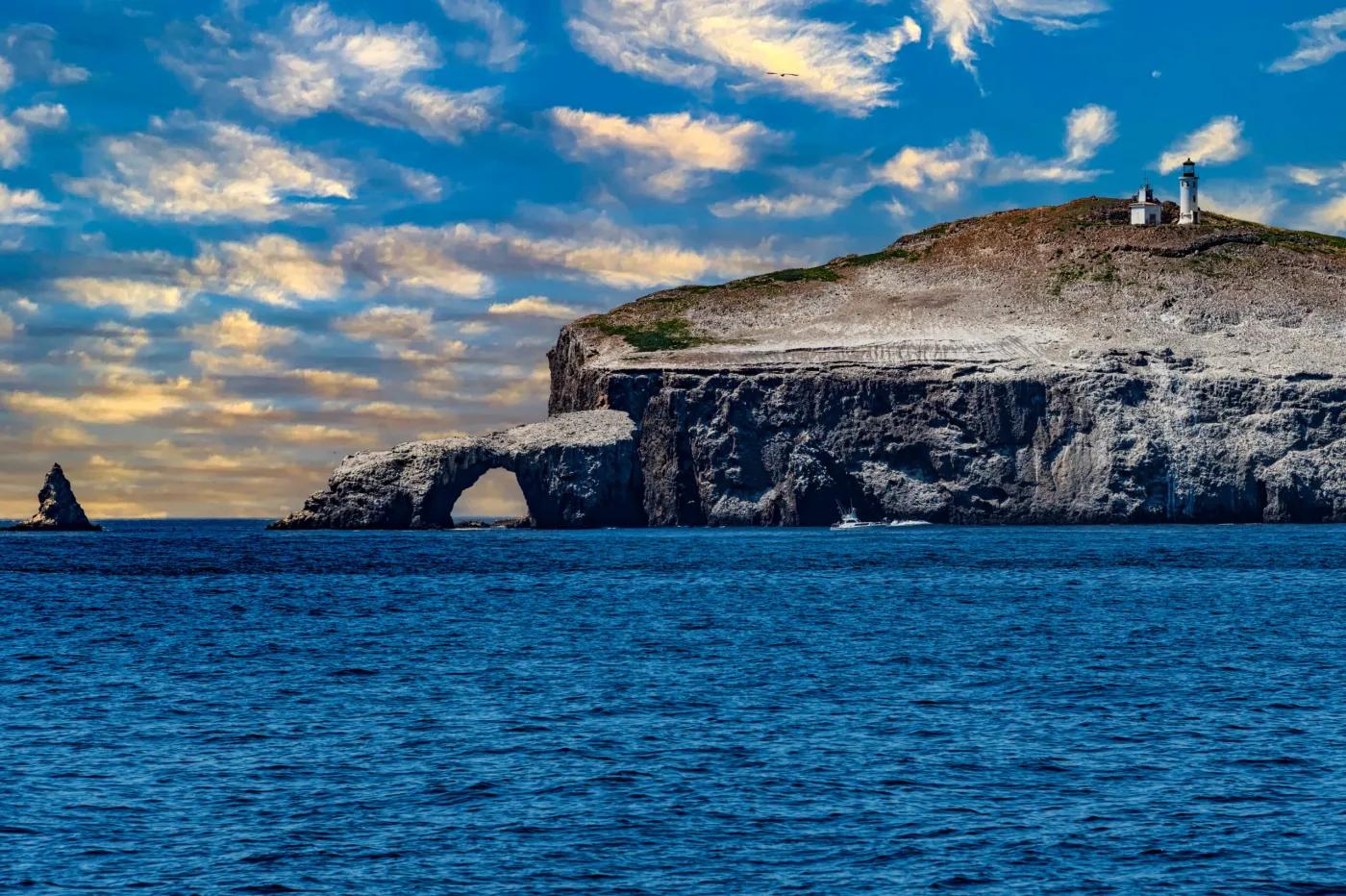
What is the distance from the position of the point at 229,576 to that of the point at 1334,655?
182 feet

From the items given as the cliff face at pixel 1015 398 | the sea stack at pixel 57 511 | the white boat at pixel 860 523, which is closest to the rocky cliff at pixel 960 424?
the cliff face at pixel 1015 398

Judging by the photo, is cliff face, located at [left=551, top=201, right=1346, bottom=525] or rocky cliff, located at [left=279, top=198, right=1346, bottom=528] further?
rocky cliff, located at [left=279, top=198, right=1346, bottom=528]

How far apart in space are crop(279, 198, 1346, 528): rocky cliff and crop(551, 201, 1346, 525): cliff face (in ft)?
0.64

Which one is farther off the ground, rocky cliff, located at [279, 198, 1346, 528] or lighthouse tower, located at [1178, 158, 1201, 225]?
lighthouse tower, located at [1178, 158, 1201, 225]

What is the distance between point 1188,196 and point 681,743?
525 ft

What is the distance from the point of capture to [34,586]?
72.2m

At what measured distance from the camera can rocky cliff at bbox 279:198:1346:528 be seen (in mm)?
130375

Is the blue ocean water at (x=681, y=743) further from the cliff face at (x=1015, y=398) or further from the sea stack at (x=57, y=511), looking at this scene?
the sea stack at (x=57, y=511)

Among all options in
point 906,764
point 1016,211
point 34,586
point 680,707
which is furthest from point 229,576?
point 1016,211

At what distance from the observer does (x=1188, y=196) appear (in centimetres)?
17262

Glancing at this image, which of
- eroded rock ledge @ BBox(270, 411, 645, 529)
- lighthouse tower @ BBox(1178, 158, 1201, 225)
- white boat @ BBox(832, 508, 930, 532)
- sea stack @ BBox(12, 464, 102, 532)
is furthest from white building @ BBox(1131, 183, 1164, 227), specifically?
sea stack @ BBox(12, 464, 102, 532)

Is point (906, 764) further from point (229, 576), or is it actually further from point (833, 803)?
point (229, 576)

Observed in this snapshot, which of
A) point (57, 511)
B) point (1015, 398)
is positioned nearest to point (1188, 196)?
point (1015, 398)

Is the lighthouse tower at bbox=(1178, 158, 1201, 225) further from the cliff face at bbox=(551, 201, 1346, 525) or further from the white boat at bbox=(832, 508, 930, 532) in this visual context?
the white boat at bbox=(832, 508, 930, 532)
